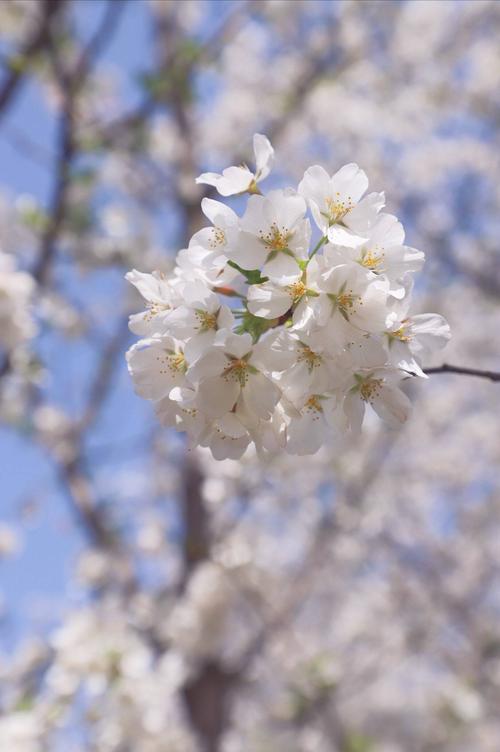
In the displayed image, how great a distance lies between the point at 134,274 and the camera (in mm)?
1210

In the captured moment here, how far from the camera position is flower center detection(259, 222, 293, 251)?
3.50 ft

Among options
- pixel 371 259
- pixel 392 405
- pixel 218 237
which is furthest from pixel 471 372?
pixel 218 237

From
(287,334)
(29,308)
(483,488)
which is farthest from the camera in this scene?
(483,488)

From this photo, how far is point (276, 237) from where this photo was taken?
107 centimetres

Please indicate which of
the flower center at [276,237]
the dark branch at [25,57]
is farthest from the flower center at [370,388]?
the dark branch at [25,57]

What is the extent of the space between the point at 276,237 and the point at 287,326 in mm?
139

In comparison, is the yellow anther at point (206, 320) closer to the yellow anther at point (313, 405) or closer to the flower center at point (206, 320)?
the flower center at point (206, 320)

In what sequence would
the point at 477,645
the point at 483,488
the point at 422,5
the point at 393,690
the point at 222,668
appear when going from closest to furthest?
the point at 222,668, the point at 477,645, the point at 422,5, the point at 483,488, the point at 393,690

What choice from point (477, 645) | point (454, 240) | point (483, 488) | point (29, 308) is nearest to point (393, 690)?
point (483, 488)

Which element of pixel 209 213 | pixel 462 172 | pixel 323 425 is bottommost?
pixel 462 172

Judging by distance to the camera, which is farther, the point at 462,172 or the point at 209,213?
the point at 462,172

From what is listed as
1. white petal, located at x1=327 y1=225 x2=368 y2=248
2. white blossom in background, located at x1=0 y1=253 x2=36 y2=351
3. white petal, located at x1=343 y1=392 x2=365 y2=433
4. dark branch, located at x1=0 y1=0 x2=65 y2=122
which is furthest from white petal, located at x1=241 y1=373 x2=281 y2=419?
dark branch, located at x1=0 y1=0 x2=65 y2=122

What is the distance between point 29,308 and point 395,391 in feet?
6.58

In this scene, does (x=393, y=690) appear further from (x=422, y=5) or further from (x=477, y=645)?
(x=422, y=5)
